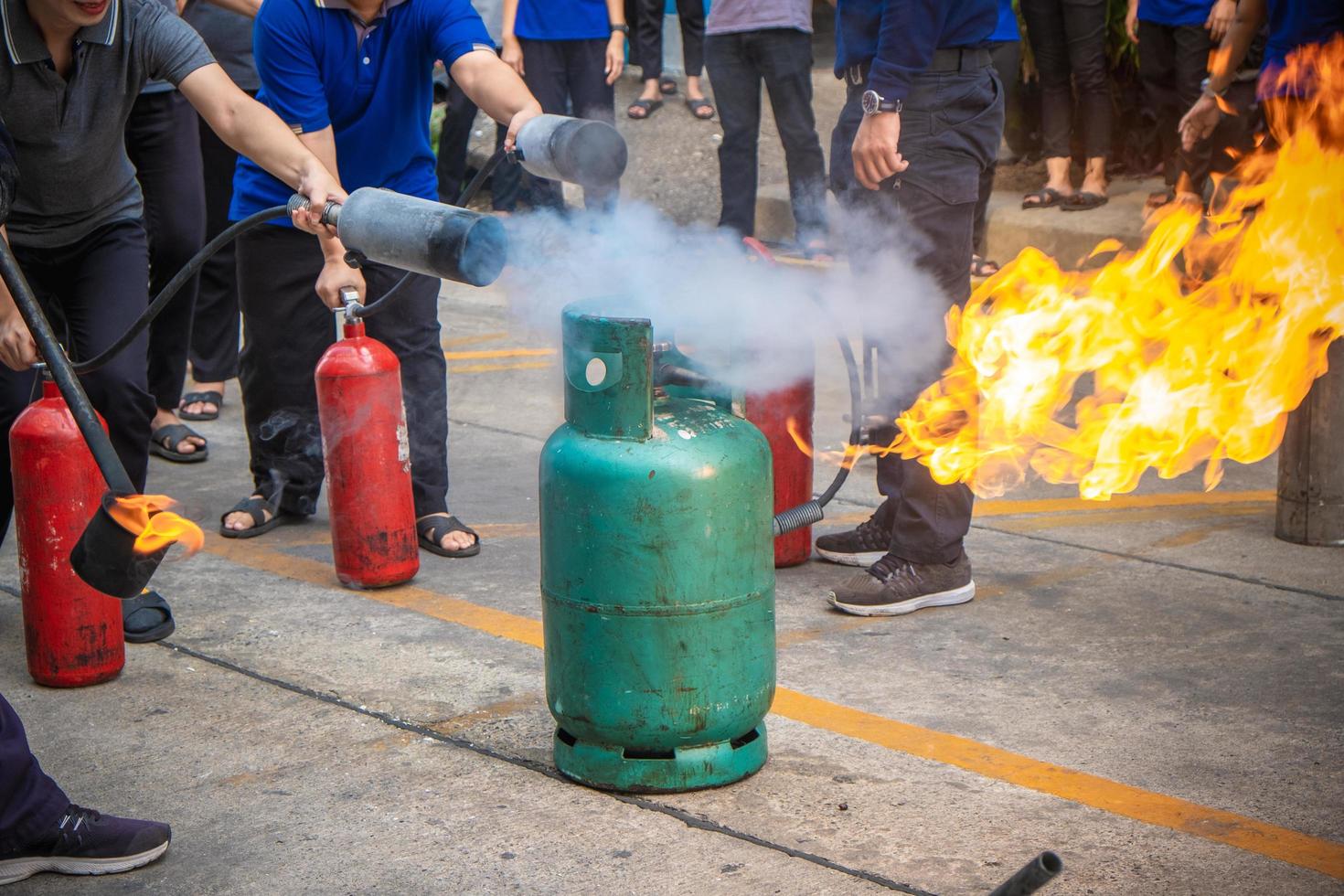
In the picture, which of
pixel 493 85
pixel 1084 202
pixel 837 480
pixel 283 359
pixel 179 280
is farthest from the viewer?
pixel 1084 202

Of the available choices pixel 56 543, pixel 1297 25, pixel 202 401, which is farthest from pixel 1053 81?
pixel 56 543

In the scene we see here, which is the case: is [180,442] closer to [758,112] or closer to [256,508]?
[256,508]

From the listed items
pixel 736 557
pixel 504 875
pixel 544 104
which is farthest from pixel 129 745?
pixel 544 104

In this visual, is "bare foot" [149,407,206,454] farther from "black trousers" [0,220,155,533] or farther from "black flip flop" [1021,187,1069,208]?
"black flip flop" [1021,187,1069,208]

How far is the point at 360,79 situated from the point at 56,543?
1.79 meters

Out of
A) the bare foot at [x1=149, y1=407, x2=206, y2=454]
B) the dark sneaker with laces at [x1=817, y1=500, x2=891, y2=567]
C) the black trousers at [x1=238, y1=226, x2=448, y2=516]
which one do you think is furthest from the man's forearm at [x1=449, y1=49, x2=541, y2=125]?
the bare foot at [x1=149, y1=407, x2=206, y2=454]

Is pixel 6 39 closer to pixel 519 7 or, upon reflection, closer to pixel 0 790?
pixel 0 790

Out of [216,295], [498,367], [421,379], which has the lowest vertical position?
[498,367]

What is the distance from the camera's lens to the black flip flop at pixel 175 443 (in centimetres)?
609

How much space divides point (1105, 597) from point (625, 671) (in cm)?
193

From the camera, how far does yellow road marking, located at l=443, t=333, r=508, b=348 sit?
8383 mm

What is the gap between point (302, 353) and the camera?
202 inches

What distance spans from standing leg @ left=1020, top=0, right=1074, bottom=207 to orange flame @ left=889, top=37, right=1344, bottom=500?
176 inches

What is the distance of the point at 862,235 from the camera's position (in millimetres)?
4520
